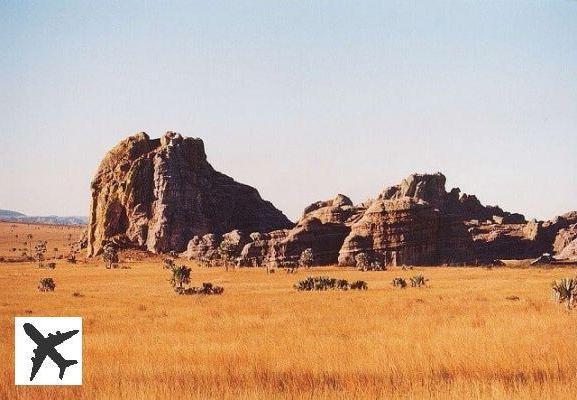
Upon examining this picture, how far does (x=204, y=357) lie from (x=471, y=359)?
5.35 meters

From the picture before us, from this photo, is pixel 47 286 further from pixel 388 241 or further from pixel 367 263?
pixel 388 241

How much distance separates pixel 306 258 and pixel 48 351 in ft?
247

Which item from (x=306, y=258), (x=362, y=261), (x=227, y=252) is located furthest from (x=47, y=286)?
(x=362, y=261)

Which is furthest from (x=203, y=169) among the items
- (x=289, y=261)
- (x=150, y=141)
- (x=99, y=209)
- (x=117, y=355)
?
(x=117, y=355)

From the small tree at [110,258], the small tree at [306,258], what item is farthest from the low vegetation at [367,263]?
the small tree at [110,258]

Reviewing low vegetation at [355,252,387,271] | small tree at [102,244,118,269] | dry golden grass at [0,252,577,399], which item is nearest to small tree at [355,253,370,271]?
low vegetation at [355,252,387,271]

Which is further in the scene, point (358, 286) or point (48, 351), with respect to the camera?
point (358, 286)

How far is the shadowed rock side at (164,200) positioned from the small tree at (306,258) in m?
34.4

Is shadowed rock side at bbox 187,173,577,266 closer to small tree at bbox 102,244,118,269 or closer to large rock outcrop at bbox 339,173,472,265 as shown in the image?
large rock outcrop at bbox 339,173,472,265

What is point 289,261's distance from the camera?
284 feet

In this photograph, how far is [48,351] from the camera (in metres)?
9.83

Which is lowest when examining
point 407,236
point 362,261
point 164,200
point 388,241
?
point 362,261

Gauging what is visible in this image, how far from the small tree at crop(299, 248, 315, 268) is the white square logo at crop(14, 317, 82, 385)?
75.2 m

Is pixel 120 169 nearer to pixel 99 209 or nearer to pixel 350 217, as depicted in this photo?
pixel 99 209
